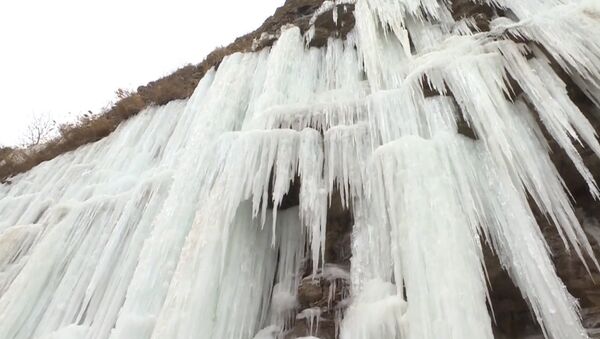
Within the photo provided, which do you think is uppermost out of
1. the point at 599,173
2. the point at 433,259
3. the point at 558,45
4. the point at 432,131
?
the point at 558,45

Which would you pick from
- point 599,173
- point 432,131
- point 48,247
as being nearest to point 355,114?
point 432,131

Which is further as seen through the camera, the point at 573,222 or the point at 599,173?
the point at 599,173

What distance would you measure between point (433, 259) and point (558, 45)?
2.64 m

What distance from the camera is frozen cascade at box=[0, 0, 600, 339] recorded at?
13.2 feet

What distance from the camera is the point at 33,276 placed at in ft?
21.0

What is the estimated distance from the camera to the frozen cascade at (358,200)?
401 centimetres

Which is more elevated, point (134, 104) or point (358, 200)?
point (134, 104)

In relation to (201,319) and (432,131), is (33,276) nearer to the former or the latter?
(201,319)

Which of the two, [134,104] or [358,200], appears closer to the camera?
[358,200]

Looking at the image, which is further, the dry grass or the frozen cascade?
the dry grass

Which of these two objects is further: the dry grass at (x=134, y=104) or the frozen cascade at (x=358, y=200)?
the dry grass at (x=134, y=104)

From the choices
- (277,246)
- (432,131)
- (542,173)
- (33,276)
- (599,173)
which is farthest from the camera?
(33,276)

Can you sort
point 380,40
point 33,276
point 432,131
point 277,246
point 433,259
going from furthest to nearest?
point 380,40 → point 33,276 → point 277,246 → point 432,131 → point 433,259

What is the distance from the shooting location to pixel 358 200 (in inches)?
202
